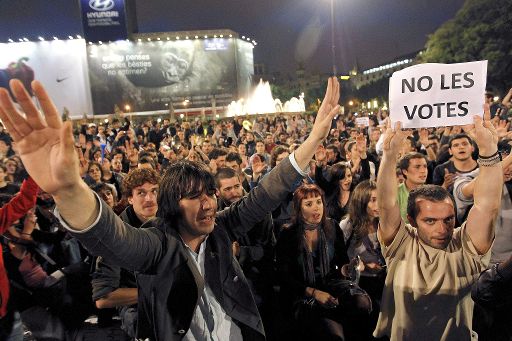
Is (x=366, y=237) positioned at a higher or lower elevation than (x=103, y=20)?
lower

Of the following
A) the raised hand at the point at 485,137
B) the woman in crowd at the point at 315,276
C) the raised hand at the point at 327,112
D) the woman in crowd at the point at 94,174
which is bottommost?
the woman in crowd at the point at 315,276

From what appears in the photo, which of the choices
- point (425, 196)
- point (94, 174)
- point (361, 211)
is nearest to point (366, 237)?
point (361, 211)

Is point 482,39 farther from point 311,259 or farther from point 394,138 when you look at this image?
point 394,138

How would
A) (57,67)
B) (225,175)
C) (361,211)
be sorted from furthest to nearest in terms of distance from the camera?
(57,67)
(225,175)
(361,211)

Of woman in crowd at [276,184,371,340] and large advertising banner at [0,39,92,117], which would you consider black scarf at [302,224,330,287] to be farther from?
large advertising banner at [0,39,92,117]

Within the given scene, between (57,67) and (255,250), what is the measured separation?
5902 cm

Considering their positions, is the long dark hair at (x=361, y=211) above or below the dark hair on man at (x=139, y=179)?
below

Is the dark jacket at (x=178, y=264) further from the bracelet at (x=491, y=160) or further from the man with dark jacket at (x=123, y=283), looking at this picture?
the bracelet at (x=491, y=160)

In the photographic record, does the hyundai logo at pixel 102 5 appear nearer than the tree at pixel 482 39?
No

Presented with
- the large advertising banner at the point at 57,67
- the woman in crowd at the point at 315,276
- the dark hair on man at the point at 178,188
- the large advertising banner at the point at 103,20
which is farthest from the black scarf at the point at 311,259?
the large advertising banner at the point at 57,67

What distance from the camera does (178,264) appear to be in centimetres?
186

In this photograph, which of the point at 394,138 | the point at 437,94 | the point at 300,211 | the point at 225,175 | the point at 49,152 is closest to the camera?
the point at 49,152

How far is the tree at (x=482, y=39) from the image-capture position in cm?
3038

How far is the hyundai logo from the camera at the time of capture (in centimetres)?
4590
